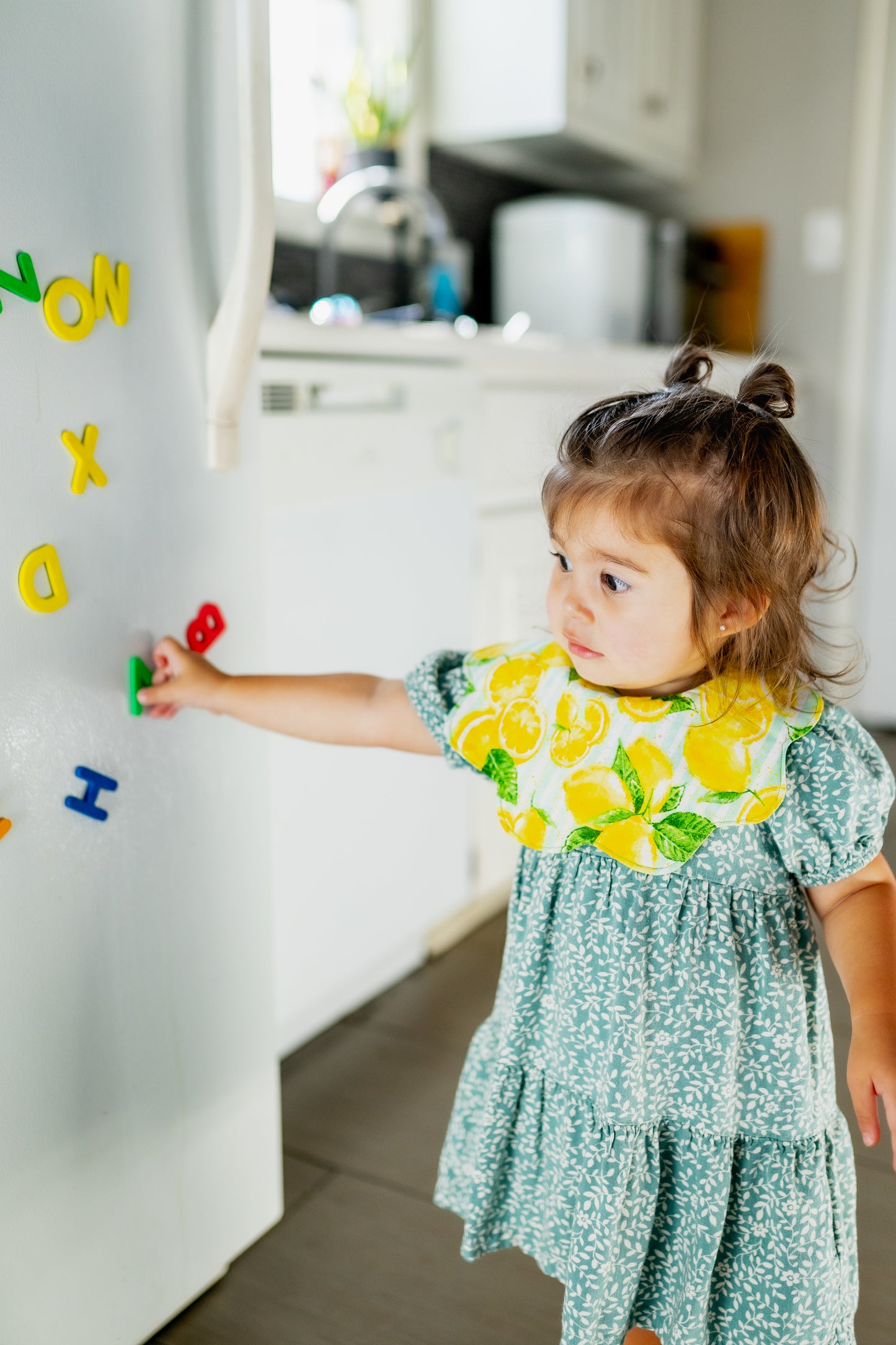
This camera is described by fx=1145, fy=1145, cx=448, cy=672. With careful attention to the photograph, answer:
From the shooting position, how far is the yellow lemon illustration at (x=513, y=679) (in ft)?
2.82

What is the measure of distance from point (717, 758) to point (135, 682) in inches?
17.6

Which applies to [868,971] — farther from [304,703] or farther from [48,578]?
[48,578]

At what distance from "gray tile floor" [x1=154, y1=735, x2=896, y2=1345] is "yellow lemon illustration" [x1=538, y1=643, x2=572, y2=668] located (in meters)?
0.65

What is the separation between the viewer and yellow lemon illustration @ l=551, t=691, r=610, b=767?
2.70 ft

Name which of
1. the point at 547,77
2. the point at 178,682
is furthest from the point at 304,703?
the point at 547,77

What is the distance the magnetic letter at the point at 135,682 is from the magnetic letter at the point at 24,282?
A: 0.28 m

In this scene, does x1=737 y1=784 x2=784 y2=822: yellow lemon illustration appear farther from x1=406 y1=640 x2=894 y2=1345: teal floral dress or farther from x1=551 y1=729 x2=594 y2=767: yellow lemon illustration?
x1=551 y1=729 x2=594 y2=767: yellow lemon illustration

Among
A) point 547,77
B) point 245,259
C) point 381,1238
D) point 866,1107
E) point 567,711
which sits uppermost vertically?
point 547,77

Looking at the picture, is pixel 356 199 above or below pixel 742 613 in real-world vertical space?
above

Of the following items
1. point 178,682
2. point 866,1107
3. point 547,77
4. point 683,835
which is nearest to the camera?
point 866,1107

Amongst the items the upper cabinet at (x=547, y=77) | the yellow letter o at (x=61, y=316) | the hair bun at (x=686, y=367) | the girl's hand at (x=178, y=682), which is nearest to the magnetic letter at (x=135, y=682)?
the girl's hand at (x=178, y=682)

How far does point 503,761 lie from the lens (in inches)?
33.5

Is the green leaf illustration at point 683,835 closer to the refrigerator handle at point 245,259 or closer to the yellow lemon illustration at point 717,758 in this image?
the yellow lemon illustration at point 717,758

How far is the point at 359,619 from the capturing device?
145 centimetres
